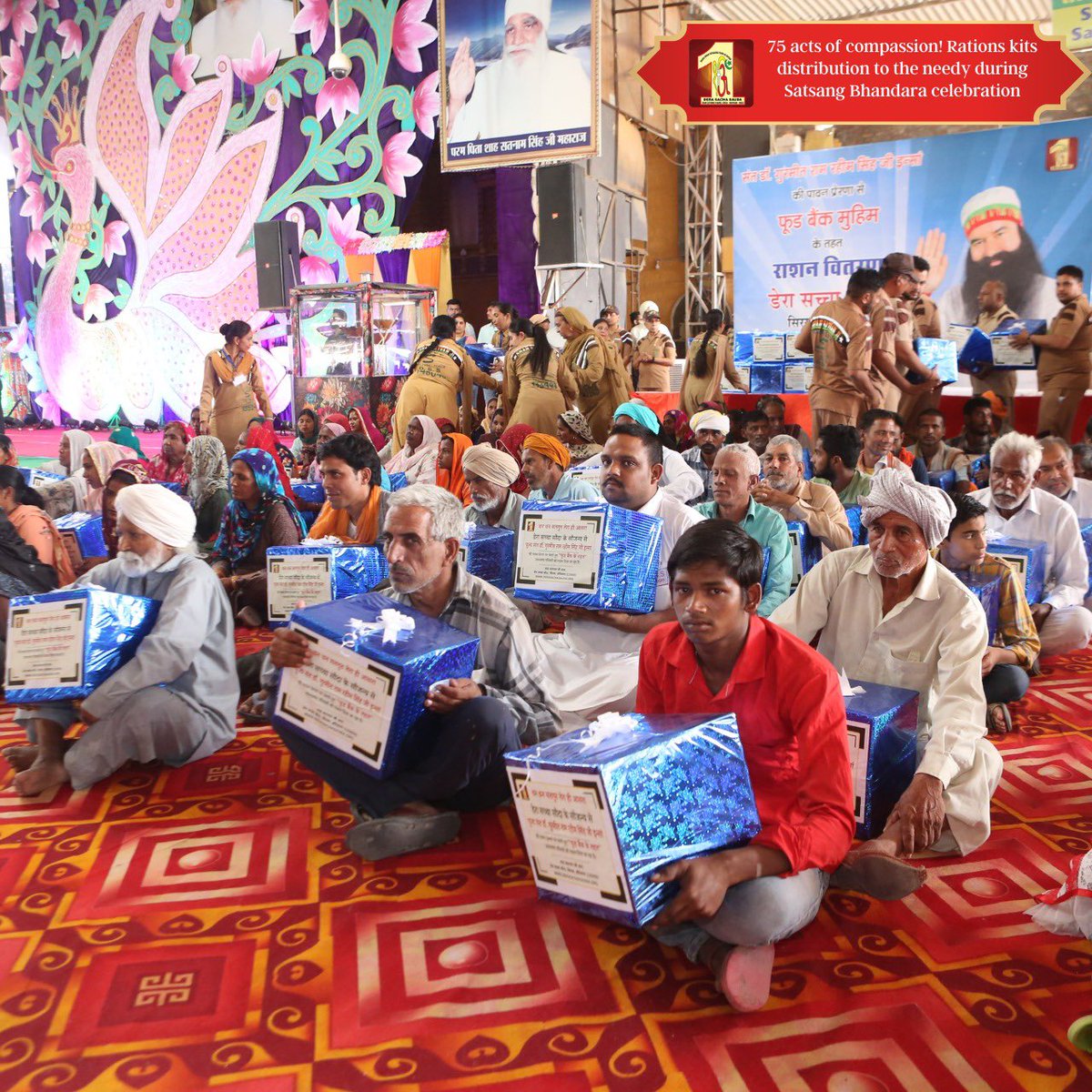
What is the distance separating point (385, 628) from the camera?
2.35 meters

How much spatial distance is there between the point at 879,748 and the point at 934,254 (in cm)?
871

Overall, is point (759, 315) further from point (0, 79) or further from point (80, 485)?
point (0, 79)

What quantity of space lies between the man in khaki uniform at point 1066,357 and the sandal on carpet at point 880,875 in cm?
546

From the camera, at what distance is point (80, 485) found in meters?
6.12

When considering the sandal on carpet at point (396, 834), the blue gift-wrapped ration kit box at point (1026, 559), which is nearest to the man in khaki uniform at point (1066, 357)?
the blue gift-wrapped ration kit box at point (1026, 559)

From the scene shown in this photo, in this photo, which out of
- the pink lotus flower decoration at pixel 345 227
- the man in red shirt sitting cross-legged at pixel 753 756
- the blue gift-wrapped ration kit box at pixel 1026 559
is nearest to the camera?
the man in red shirt sitting cross-legged at pixel 753 756

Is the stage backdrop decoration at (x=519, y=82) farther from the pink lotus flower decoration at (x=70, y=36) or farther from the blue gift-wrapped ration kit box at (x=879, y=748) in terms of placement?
the blue gift-wrapped ration kit box at (x=879, y=748)

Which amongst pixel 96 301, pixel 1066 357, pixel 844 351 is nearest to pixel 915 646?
pixel 844 351

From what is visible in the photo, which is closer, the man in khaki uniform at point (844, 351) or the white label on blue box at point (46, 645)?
the white label on blue box at point (46, 645)

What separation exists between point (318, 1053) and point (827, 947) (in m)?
1.06

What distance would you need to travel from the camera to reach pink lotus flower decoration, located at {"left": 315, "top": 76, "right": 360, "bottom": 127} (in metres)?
12.0

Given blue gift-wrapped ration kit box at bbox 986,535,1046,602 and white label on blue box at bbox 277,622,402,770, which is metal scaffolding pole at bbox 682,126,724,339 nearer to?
blue gift-wrapped ration kit box at bbox 986,535,1046,602

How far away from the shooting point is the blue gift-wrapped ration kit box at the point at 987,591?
10.7 ft

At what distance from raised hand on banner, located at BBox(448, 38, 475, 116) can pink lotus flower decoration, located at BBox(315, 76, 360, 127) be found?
A: 1654 mm
